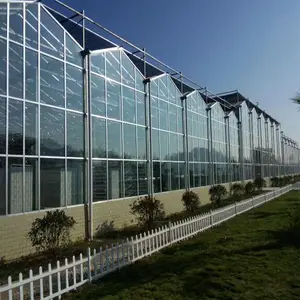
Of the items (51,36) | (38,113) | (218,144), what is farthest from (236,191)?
(38,113)

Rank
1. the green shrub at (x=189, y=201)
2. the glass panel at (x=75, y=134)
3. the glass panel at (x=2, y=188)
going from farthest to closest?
the green shrub at (x=189, y=201) → the glass panel at (x=75, y=134) → the glass panel at (x=2, y=188)

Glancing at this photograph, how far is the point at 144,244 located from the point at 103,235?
421 cm

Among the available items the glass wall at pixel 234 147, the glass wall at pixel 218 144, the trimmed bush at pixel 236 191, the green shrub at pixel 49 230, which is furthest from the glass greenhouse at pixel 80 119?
the glass wall at pixel 234 147

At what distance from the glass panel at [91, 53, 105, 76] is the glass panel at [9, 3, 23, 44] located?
3.52 m

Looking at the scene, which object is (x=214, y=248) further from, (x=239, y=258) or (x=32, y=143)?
(x=32, y=143)

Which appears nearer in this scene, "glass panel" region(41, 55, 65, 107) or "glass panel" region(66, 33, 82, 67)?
"glass panel" region(41, 55, 65, 107)

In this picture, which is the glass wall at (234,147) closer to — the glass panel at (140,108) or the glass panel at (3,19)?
the glass panel at (140,108)

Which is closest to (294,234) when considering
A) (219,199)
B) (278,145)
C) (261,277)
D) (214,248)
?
(214,248)

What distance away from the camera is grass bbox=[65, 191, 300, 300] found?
6062 mm

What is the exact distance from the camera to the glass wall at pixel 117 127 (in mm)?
13297

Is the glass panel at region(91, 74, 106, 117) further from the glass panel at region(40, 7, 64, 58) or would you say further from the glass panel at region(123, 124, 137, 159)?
the glass panel at region(40, 7, 64, 58)

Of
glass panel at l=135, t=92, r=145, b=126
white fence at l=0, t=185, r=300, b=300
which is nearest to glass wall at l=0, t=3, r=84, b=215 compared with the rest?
white fence at l=0, t=185, r=300, b=300

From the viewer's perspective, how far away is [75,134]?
1206cm

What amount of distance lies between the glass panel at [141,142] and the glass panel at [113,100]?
6.13 feet
